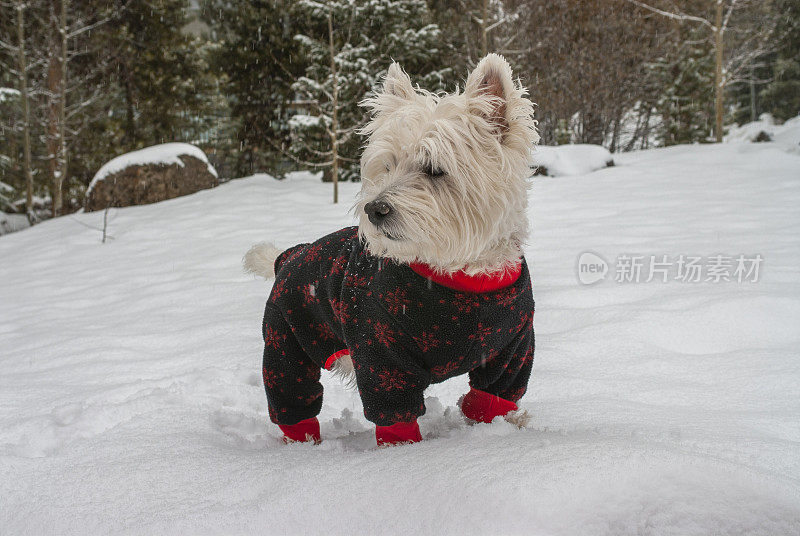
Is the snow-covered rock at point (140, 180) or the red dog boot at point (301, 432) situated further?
the snow-covered rock at point (140, 180)

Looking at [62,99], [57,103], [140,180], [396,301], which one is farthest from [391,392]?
[57,103]

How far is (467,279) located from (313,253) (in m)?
0.82

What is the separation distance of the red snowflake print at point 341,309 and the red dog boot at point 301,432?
667 millimetres

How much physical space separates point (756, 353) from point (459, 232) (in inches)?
92.5

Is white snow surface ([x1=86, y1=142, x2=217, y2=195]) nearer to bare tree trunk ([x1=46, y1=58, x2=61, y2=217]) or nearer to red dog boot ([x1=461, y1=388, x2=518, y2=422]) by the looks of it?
bare tree trunk ([x1=46, y1=58, x2=61, y2=217])

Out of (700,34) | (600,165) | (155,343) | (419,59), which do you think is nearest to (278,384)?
(155,343)

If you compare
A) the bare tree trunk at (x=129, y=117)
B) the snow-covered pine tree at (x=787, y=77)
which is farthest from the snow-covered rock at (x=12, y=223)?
the snow-covered pine tree at (x=787, y=77)

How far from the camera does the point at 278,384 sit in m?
2.52

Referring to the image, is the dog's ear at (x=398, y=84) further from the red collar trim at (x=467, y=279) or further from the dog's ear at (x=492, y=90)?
the red collar trim at (x=467, y=279)

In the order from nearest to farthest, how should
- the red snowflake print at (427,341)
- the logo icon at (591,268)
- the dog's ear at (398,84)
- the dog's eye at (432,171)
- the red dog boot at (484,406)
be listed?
the red snowflake print at (427,341), the dog's eye at (432,171), the red dog boot at (484,406), the dog's ear at (398,84), the logo icon at (591,268)

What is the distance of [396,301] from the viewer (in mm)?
2018

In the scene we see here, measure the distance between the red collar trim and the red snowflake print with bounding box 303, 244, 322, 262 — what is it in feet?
1.86

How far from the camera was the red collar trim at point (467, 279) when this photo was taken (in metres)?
2.06

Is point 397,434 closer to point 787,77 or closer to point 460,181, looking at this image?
point 460,181
